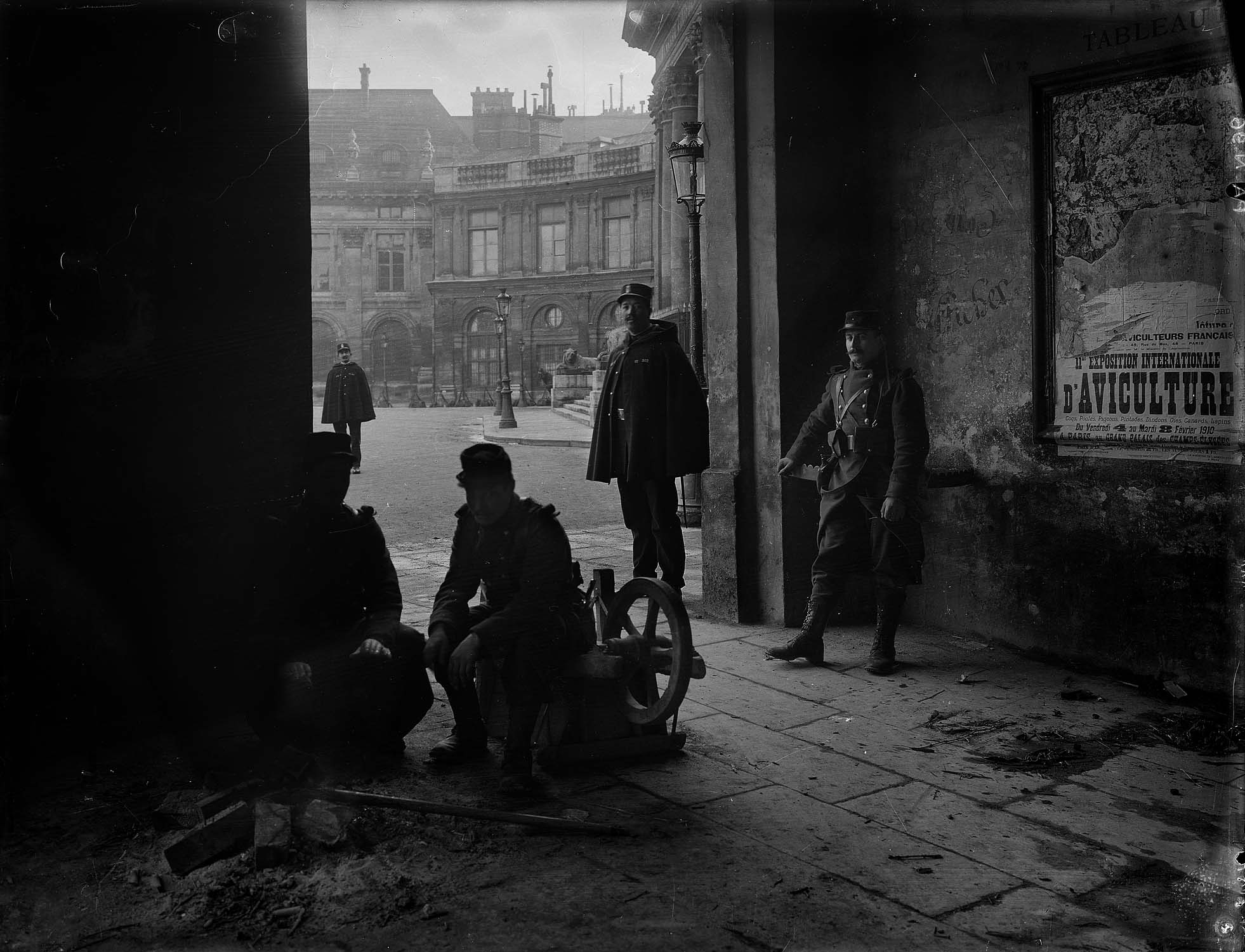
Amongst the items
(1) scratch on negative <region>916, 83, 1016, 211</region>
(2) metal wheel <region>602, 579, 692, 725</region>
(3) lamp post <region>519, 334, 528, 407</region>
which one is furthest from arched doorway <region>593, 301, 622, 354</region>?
(2) metal wheel <region>602, 579, 692, 725</region>

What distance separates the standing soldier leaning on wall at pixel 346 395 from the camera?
15211mm

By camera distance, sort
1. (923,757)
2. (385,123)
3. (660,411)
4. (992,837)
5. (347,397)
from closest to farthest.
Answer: (992,837)
(923,757)
(660,411)
(347,397)
(385,123)

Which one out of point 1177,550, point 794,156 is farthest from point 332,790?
point 794,156

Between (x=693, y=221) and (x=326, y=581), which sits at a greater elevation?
(x=693, y=221)

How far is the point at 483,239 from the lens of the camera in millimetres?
48656

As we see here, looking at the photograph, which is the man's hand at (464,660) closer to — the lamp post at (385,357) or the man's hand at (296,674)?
the man's hand at (296,674)

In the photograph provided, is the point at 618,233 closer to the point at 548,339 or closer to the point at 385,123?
the point at 548,339

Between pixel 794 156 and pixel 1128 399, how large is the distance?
2393 mm

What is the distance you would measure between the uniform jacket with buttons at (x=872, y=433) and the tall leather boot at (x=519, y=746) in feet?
8.05

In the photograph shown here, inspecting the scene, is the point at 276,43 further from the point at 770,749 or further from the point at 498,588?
the point at 770,749

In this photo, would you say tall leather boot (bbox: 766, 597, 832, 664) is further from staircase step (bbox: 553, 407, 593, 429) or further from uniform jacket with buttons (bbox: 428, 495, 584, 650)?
staircase step (bbox: 553, 407, 593, 429)

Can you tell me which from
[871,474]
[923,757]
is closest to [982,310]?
[871,474]

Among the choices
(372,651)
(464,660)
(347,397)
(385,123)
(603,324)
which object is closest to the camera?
(464,660)

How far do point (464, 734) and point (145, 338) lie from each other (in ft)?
6.83
